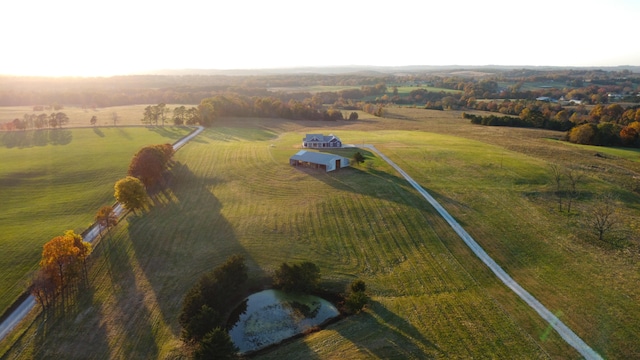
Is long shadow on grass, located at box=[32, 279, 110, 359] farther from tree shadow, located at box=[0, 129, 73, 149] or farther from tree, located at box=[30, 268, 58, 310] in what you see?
tree shadow, located at box=[0, 129, 73, 149]

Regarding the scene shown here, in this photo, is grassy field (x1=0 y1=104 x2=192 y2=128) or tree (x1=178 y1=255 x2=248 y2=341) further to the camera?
grassy field (x1=0 y1=104 x2=192 y2=128)

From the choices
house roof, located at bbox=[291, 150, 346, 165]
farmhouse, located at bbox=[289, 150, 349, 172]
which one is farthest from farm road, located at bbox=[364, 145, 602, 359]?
house roof, located at bbox=[291, 150, 346, 165]

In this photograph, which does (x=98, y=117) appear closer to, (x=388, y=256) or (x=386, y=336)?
(x=388, y=256)

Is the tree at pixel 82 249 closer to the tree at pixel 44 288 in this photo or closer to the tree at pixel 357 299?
the tree at pixel 44 288

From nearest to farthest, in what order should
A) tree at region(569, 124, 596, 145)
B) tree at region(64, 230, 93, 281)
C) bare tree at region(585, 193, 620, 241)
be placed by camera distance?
1. tree at region(64, 230, 93, 281)
2. bare tree at region(585, 193, 620, 241)
3. tree at region(569, 124, 596, 145)

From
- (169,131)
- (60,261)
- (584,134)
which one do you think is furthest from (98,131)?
(584,134)

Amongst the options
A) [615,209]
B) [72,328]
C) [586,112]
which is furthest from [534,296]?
[586,112]

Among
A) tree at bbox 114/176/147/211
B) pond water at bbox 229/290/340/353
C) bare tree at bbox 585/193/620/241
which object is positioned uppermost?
tree at bbox 114/176/147/211
